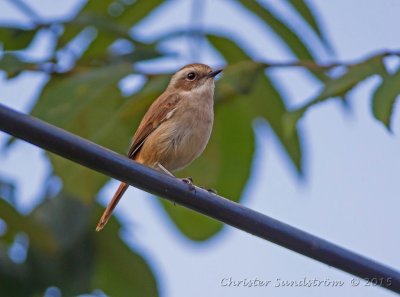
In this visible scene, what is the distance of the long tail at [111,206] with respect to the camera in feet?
19.6

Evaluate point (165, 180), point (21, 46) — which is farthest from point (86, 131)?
point (165, 180)

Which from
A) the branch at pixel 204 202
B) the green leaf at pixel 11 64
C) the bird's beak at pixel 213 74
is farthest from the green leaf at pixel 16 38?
the branch at pixel 204 202

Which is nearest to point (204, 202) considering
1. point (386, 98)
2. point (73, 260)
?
point (386, 98)

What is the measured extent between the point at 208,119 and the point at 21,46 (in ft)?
4.53

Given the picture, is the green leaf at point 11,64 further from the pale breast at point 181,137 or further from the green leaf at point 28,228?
the pale breast at point 181,137

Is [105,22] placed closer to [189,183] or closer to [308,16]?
[308,16]

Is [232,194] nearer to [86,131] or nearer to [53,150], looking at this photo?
[86,131]

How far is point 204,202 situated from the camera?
12.2ft

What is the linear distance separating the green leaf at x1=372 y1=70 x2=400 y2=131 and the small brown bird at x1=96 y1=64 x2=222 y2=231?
169 cm

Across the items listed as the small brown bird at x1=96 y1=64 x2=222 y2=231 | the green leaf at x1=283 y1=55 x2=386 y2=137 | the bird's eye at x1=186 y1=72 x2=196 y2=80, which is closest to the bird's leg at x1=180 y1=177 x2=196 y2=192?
the green leaf at x1=283 y1=55 x2=386 y2=137

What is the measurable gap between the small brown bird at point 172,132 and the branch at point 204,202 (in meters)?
2.12

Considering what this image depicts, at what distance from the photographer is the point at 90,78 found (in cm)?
528

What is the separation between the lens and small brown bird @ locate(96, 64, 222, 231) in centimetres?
602

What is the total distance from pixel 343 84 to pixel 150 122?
1870 millimetres
